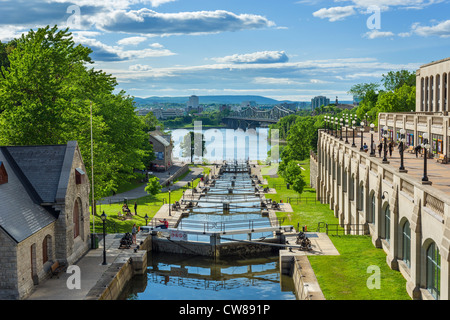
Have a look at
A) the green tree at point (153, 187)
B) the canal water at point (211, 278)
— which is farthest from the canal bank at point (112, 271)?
the green tree at point (153, 187)

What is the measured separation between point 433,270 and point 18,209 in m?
22.2

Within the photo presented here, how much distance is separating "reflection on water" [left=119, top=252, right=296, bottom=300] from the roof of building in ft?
24.1

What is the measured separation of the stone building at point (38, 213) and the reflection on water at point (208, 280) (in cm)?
526

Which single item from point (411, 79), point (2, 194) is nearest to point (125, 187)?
point (2, 194)

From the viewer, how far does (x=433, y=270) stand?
22266 millimetres

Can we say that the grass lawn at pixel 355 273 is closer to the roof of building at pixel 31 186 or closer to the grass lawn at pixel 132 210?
the roof of building at pixel 31 186

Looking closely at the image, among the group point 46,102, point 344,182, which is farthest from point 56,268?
point 344,182

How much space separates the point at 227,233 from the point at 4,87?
22164 millimetres

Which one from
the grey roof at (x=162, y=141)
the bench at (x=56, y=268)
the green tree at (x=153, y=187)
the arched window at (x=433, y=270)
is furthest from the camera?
the grey roof at (x=162, y=141)

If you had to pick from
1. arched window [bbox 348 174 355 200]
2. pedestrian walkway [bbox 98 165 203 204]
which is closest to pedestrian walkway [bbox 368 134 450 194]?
arched window [bbox 348 174 355 200]

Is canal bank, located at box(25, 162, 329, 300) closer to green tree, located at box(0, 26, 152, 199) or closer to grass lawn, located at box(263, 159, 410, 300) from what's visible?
grass lawn, located at box(263, 159, 410, 300)

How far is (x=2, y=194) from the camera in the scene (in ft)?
89.9

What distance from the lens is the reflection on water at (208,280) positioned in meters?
31.8

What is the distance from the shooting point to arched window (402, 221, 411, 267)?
87.1 feet
